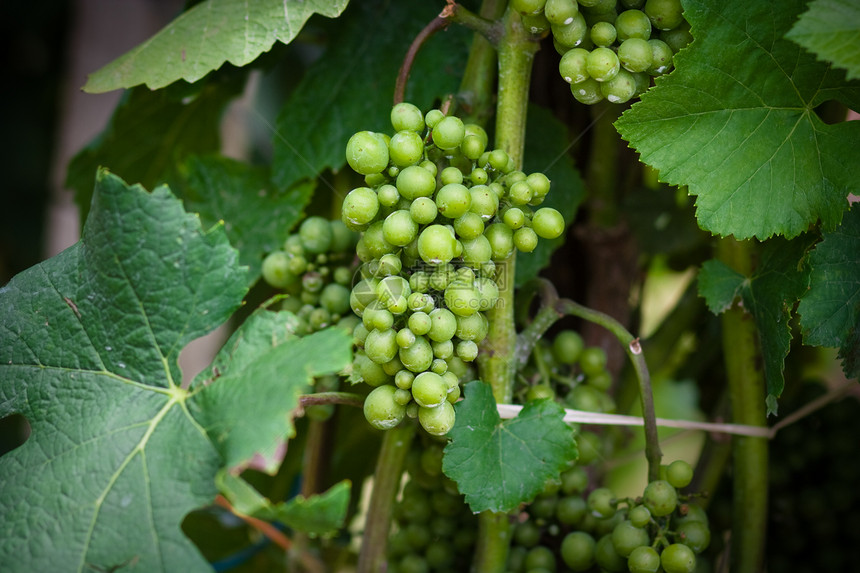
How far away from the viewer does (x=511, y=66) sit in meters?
0.82

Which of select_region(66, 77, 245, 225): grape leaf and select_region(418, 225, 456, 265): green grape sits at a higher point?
select_region(66, 77, 245, 225): grape leaf

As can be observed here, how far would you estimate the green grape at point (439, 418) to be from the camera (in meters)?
0.72

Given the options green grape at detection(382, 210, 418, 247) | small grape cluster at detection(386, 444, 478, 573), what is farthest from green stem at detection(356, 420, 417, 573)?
green grape at detection(382, 210, 418, 247)

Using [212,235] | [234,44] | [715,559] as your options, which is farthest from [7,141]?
[715,559]

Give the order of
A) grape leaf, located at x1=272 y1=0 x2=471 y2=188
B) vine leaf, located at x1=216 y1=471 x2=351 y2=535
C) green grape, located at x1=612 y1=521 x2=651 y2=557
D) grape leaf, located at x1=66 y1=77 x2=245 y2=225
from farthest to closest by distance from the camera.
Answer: grape leaf, located at x1=66 y1=77 x2=245 y2=225, grape leaf, located at x1=272 y1=0 x2=471 y2=188, green grape, located at x1=612 y1=521 x2=651 y2=557, vine leaf, located at x1=216 y1=471 x2=351 y2=535

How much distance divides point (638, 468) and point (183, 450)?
1.60m

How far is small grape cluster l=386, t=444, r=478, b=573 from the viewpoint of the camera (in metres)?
1.00

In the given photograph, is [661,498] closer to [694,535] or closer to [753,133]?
[694,535]

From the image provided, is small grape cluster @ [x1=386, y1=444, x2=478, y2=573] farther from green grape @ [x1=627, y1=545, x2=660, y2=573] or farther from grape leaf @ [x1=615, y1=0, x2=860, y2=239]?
grape leaf @ [x1=615, y1=0, x2=860, y2=239]

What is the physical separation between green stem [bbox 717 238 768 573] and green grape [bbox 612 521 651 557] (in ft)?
0.75

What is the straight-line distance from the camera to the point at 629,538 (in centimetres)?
83

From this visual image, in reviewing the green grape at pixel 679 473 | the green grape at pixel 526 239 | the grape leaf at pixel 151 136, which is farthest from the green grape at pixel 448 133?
the grape leaf at pixel 151 136

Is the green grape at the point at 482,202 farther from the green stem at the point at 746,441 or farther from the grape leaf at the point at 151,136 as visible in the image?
the grape leaf at the point at 151,136

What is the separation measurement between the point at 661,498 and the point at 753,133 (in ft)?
1.37
